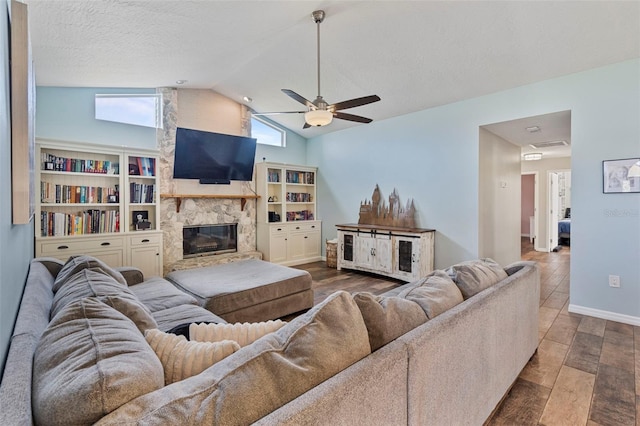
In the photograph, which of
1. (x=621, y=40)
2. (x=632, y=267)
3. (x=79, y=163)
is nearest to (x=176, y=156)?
(x=79, y=163)

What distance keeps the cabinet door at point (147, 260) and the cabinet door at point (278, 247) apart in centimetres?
185

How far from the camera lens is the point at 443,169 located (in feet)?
14.7

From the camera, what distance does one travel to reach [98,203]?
3.86 m

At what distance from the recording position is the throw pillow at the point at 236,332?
3.66ft

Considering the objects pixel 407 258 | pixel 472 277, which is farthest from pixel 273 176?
pixel 472 277

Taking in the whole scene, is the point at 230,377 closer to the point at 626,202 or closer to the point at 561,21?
the point at 561,21

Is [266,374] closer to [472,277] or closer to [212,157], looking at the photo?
[472,277]

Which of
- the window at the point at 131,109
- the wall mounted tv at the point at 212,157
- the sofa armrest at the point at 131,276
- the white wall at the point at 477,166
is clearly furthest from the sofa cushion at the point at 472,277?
the window at the point at 131,109

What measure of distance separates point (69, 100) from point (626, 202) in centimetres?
652

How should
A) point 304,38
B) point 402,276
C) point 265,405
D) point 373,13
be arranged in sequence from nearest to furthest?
point 265,405 → point 373,13 → point 304,38 → point 402,276

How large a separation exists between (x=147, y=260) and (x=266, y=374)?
401cm

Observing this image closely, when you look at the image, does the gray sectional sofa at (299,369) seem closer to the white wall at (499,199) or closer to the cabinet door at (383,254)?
the cabinet door at (383,254)

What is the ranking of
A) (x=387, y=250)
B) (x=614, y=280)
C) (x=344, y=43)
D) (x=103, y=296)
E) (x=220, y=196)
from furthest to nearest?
1. (x=220, y=196)
2. (x=387, y=250)
3. (x=344, y=43)
4. (x=614, y=280)
5. (x=103, y=296)

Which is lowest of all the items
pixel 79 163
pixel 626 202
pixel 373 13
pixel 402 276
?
pixel 402 276
